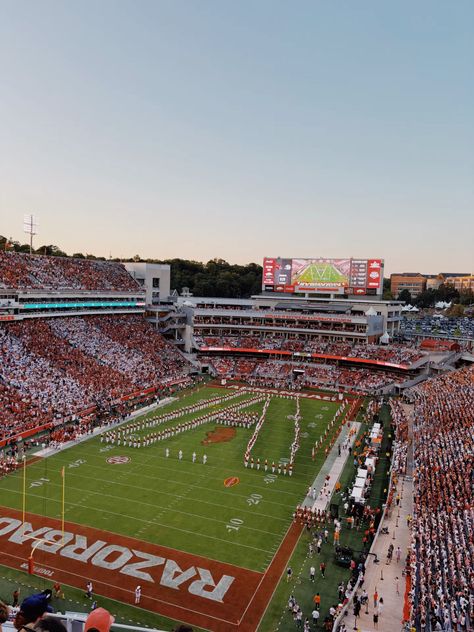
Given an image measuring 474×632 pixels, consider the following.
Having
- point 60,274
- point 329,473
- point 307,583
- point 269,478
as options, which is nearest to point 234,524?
point 307,583

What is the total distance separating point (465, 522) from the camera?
57.9ft

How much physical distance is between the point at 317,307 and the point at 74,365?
1148 inches

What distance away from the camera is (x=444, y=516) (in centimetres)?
1855

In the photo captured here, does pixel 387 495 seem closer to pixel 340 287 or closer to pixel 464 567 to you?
pixel 464 567

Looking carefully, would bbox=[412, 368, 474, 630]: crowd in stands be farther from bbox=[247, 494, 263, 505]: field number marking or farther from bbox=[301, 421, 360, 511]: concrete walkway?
bbox=[247, 494, 263, 505]: field number marking

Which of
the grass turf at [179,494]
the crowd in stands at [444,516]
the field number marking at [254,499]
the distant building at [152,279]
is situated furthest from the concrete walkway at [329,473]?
the distant building at [152,279]

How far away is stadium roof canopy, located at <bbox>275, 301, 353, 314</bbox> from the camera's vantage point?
56188 millimetres

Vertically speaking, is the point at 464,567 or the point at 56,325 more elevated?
the point at 56,325

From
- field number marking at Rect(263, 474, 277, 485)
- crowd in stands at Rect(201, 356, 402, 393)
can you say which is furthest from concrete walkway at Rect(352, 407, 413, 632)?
crowd in stands at Rect(201, 356, 402, 393)

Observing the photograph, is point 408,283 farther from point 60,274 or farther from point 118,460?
point 118,460

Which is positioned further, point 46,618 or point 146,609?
point 146,609

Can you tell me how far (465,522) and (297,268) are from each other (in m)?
44.3

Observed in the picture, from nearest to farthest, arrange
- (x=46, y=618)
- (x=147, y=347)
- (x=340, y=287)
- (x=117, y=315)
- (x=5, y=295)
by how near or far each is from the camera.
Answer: (x=46, y=618)
(x=5, y=295)
(x=147, y=347)
(x=117, y=315)
(x=340, y=287)

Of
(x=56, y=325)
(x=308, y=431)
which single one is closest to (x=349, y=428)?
(x=308, y=431)
